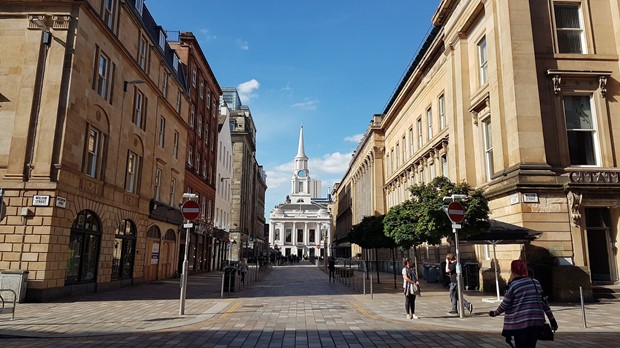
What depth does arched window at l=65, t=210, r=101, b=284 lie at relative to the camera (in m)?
17.0

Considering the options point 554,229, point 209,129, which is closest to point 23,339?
point 554,229

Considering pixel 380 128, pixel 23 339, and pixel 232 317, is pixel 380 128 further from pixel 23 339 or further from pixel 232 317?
pixel 23 339

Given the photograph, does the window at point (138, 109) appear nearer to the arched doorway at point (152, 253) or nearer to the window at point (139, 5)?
the window at point (139, 5)

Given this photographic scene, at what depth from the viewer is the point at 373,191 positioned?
163ft

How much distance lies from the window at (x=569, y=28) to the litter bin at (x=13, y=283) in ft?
75.9

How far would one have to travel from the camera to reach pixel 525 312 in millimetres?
5449

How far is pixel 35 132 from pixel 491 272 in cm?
1958

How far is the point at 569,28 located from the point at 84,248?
919 inches

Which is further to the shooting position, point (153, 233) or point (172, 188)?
point (172, 188)

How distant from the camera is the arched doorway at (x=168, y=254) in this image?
28.0 metres

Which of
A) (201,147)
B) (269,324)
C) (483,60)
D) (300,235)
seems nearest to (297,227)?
(300,235)

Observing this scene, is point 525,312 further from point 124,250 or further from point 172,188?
point 172,188

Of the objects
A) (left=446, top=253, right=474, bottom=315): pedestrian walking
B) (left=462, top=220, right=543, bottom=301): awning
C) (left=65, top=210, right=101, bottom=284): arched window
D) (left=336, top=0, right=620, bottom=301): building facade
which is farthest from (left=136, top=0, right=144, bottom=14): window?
(left=446, top=253, right=474, bottom=315): pedestrian walking

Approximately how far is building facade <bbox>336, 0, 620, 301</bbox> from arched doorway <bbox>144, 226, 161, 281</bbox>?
1797 centimetres
